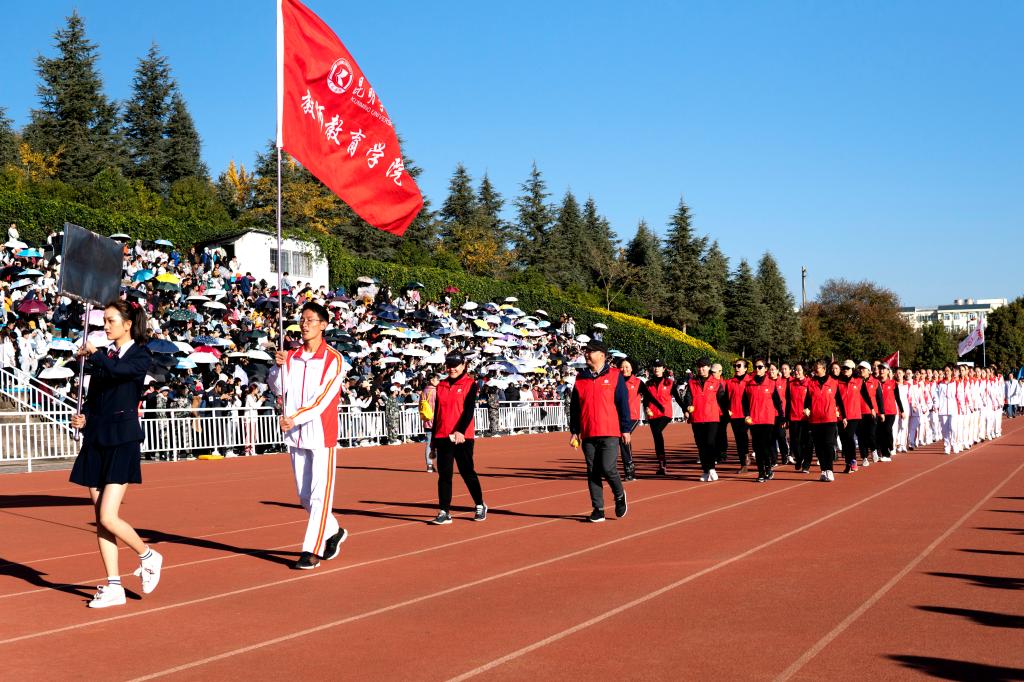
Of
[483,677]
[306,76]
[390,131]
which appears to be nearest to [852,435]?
[390,131]

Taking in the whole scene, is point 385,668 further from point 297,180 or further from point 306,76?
point 297,180

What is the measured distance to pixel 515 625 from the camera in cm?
625

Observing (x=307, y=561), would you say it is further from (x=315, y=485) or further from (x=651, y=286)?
(x=651, y=286)

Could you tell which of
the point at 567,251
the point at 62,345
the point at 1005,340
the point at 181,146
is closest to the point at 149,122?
the point at 181,146

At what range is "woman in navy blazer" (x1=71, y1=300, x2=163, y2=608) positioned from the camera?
6840 millimetres

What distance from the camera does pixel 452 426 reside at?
1123 centimetres

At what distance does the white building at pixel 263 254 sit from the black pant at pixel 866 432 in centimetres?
2445

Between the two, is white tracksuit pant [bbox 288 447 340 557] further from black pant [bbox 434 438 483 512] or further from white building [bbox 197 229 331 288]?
white building [bbox 197 229 331 288]

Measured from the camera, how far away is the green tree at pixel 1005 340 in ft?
291

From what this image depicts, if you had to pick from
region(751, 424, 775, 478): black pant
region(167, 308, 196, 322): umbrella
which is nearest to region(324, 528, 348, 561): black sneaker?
region(751, 424, 775, 478): black pant

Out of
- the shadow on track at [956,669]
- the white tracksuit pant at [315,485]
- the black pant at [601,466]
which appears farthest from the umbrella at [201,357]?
the shadow on track at [956,669]

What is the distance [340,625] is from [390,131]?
23.1 ft

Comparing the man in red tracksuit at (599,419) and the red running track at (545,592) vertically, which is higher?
the man in red tracksuit at (599,419)

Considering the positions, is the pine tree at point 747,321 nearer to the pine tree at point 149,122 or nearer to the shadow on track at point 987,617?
the pine tree at point 149,122
